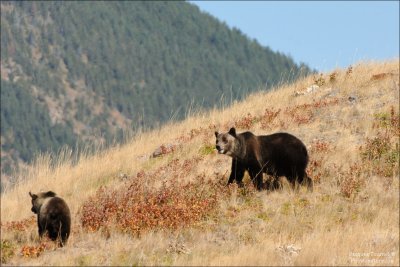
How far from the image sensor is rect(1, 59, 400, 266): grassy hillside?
1319 centimetres

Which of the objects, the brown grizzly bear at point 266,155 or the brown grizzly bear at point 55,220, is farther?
the brown grizzly bear at point 266,155

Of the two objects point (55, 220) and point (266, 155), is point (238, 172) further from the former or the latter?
point (55, 220)

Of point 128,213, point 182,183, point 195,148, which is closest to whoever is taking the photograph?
point 128,213

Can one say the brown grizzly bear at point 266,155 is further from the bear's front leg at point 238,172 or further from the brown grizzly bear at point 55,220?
the brown grizzly bear at point 55,220

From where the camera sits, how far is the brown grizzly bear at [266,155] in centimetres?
1566

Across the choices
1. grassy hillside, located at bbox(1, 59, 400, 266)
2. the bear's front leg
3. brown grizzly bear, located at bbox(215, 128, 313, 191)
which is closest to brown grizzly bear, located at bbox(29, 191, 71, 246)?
grassy hillside, located at bbox(1, 59, 400, 266)

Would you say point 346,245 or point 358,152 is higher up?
point 358,152

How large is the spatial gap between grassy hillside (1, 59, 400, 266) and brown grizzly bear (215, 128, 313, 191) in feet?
0.97

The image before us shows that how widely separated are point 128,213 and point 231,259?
3.16 meters

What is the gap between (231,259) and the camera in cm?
1260

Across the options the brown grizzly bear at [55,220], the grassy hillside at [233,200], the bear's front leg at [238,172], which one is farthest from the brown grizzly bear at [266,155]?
the brown grizzly bear at [55,220]

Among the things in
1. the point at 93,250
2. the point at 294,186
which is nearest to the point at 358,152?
the point at 294,186

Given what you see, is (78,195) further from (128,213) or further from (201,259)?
(201,259)

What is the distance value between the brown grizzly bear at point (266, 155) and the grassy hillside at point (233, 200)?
0.30 m
